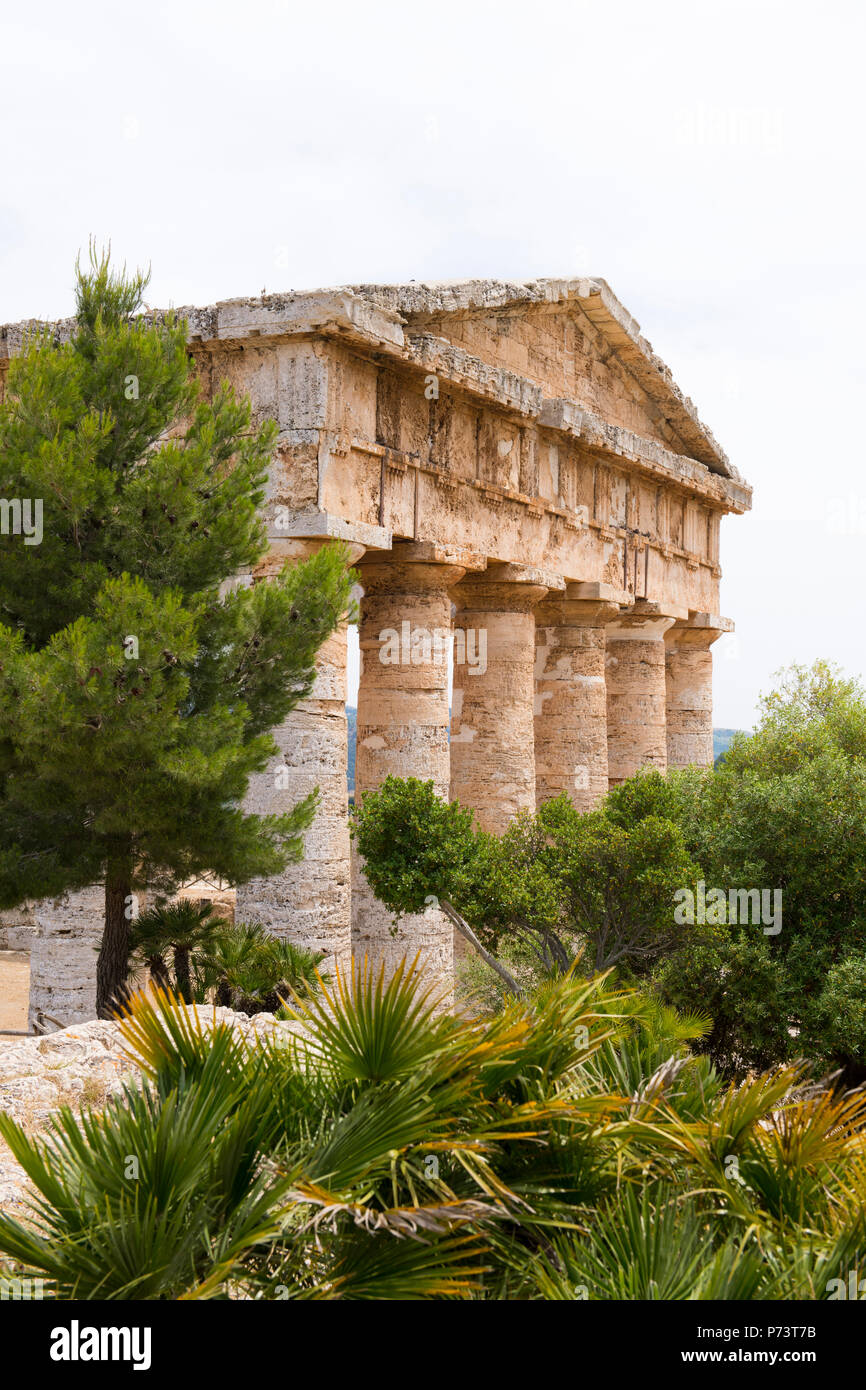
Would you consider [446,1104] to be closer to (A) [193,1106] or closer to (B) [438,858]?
(A) [193,1106]

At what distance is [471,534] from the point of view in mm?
16062

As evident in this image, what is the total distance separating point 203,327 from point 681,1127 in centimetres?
1033

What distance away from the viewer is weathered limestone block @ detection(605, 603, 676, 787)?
2202 cm

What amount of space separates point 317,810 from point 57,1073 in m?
5.33

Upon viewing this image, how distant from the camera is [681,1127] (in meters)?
5.07

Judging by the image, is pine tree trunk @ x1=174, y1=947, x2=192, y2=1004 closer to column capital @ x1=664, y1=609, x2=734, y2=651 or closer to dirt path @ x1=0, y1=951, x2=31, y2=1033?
dirt path @ x1=0, y1=951, x2=31, y2=1033

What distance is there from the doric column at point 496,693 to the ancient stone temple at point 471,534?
3 cm

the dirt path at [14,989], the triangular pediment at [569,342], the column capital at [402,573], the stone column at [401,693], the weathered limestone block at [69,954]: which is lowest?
the dirt path at [14,989]

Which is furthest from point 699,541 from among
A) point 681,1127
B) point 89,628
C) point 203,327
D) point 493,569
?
point 681,1127
